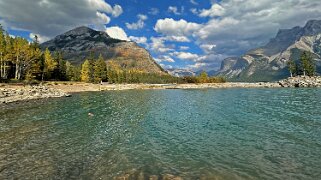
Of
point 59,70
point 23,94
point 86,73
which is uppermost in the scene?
point 59,70

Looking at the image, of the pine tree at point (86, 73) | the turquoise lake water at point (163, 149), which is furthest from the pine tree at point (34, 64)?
the turquoise lake water at point (163, 149)

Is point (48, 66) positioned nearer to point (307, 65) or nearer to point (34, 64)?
point (34, 64)

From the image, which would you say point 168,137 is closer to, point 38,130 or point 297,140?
point 297,140

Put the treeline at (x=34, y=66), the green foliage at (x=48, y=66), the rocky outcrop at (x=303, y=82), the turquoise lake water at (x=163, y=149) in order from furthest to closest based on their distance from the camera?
the rocky outcrop at (x=303, y=82) → the green foliage at (x=48, y=66) → the treeline at (x=34, y=66) → the turquoise lake water at (x=163, y=149)

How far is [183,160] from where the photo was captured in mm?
21406

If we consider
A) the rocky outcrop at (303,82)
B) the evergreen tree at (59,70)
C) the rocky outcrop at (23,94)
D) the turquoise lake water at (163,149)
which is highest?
the evergreen tree at (59,70)

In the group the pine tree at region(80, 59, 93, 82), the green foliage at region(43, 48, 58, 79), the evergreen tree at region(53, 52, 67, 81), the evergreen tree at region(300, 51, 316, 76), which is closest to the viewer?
the green foliage at region(43, 48, 58, 79)

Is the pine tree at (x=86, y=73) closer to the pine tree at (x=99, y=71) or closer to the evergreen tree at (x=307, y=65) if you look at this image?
the pine tree at (x=99, y=71)

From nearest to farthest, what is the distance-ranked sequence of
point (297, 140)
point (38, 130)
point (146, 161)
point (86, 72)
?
point (146, 161) < point (297, 140) < point (38, 130) < point (86, 72)

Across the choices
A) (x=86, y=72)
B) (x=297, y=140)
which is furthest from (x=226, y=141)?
(x=86, y=72)

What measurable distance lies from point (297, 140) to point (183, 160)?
519 inches

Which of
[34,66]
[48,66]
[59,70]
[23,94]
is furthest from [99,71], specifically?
[23,94]

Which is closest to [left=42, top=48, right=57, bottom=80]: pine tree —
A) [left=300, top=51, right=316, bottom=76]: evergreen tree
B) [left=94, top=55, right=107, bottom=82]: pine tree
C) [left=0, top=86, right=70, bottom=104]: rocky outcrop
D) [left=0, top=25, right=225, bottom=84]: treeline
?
[left=0, top=25, right=225, bottom=84]: treeline

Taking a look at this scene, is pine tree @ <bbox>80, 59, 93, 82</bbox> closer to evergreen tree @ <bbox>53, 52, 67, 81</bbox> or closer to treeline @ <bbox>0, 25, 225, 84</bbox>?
treeline @ <bbox>0, 25, 225, 84</bbox>
